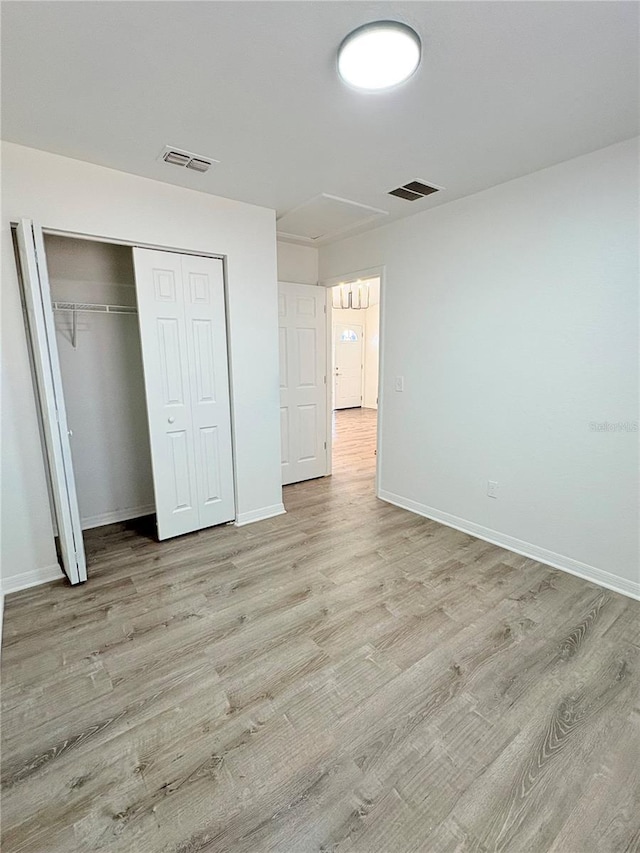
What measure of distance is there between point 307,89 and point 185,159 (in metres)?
0.97

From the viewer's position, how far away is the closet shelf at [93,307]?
2971 mm

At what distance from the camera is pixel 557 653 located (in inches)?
75.3

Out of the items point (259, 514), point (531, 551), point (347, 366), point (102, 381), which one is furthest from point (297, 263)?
point (347, 366)

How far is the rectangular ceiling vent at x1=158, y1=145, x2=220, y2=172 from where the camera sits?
7.29 ft

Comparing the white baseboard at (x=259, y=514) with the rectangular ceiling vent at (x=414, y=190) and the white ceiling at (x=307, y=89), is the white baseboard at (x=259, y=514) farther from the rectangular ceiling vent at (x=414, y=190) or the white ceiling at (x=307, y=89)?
the rectangular ceiling vent at (x=414, y=190)

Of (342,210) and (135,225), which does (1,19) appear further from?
(342,210)

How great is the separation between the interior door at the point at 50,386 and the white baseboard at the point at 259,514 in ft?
3.98

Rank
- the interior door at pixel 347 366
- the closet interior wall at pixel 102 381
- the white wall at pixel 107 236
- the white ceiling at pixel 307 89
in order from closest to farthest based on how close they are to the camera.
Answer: the white ceiling at pixel 307 89, the white wall at pixel 107 236, the closet interior wall at pixel 102 381, the interior door at pixel 347 366

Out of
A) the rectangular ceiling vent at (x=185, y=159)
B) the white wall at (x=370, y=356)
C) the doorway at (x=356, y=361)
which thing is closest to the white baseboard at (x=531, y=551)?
the rectangular ceiling vent at (x=185, y=159)

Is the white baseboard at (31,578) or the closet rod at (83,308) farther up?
the closet rod at (83,308)

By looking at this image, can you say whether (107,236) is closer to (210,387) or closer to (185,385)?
(185,385)

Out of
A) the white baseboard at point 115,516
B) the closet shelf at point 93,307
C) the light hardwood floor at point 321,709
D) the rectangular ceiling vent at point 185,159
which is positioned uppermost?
the rectangular ceiling vent at point 185,159

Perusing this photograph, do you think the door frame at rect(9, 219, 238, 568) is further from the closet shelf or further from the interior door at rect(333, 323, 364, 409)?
the interior door at rect(333, 323, 364, 409)

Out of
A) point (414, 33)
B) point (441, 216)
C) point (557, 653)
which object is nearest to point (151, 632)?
point (557, 653)
